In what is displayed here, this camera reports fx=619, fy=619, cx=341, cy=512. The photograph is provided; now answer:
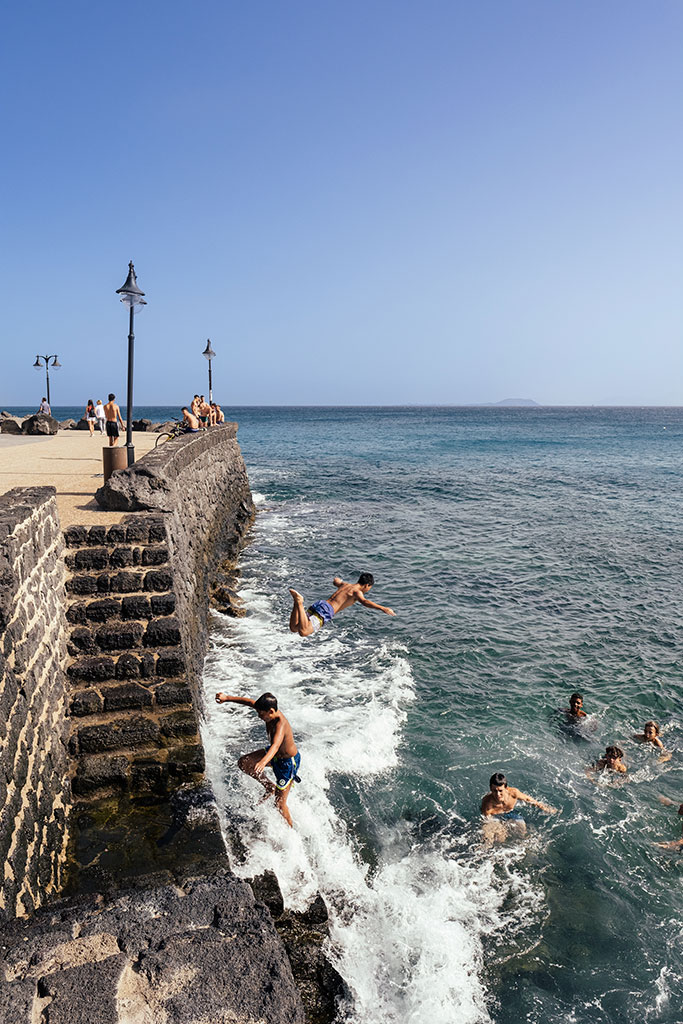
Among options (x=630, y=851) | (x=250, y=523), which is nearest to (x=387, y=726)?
(x=630, y=851)

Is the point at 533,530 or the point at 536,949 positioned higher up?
the point at 533,530

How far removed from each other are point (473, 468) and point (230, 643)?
3251 cm

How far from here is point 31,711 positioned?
5441mm

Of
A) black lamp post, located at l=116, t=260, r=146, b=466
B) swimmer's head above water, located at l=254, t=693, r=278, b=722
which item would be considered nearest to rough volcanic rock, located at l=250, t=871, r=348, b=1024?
swimmer's head above water, located at l=254, t=693, r=278, b=722

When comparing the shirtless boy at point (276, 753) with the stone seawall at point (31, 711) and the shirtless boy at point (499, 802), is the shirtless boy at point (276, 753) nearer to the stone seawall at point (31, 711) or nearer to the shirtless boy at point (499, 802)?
the stone seawall at point (31, 711)

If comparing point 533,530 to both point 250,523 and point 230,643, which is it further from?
point 230,643

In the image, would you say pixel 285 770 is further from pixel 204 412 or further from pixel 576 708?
pixel 204 412

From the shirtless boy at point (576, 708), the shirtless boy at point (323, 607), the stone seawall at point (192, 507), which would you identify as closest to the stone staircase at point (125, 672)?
the stone seawall at point (192, 507)

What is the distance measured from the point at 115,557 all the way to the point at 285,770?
11.2ft

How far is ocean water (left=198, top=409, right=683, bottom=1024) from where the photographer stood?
5.47 meters

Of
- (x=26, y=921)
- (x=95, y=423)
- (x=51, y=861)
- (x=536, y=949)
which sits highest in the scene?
(x=95, y=423)

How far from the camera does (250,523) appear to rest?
22500 millimetres

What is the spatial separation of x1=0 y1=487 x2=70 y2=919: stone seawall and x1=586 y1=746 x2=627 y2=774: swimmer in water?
21.5ft

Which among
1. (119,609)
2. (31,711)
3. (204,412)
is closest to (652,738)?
(119,609)
